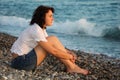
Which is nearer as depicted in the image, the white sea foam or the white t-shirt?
the white t-shirt

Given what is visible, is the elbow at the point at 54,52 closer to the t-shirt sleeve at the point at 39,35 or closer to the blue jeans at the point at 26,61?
the t-shirt sleeve at the point at 39,35

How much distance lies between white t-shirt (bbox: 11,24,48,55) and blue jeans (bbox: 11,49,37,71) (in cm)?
7

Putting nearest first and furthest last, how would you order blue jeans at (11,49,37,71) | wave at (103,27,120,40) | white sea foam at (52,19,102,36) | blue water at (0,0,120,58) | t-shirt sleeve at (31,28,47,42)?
t-shirt sleeve at (31,28,47,42) < blue jeans at (11,49,37,71) < blue water at (0,0,120,58) < wave at (103,27,120,40) < white sea foam at (52,19,102,36)

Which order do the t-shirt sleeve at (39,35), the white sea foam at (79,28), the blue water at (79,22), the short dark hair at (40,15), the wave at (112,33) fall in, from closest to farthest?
the t-shirt sleeve at (39,35) < the short dark hair at (40,15) < the blue water at (79,22) < the wave at (112,33) < the white sea foam at (79,28)

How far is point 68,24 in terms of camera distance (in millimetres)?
26797

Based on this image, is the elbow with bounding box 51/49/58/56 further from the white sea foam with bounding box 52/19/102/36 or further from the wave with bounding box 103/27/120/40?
the white sea foam with bounding box 52/19/102/36

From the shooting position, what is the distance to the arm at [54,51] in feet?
23.8

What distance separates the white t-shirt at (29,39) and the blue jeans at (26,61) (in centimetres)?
7

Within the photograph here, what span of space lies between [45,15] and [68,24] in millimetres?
19528

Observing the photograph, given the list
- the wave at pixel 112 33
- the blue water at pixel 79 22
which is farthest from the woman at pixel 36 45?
the wave at pixel 112 33

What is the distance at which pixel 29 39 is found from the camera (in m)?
7.38

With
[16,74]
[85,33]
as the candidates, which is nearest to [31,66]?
[16,74]

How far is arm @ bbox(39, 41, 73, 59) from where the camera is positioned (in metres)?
7.26

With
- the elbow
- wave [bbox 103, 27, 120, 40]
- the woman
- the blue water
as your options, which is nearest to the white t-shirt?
the woman
